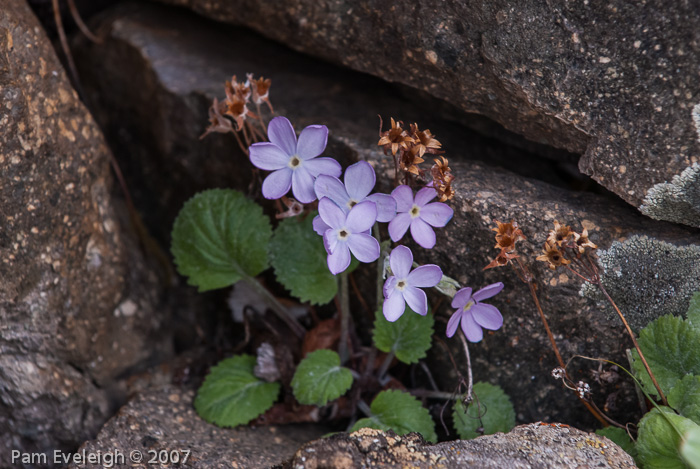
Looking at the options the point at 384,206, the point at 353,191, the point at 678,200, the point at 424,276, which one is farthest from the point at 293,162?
the point at 678,200

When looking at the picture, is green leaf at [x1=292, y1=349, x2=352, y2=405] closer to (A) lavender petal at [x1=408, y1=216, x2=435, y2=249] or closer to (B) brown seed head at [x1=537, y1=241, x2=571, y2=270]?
(A) lavender petal at [x1=408, y1=216, x2=435, y2=249]

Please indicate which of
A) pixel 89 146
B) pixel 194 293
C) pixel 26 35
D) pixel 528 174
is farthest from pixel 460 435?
pixel 26 35

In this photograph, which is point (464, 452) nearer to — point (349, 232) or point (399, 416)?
point (399, 416)

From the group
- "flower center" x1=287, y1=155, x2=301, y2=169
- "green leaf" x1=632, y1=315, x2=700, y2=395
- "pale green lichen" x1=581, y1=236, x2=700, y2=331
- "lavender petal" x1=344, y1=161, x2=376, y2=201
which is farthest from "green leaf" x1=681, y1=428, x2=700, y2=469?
"flower center" x1=287, y1=155, x2=301, y2=169

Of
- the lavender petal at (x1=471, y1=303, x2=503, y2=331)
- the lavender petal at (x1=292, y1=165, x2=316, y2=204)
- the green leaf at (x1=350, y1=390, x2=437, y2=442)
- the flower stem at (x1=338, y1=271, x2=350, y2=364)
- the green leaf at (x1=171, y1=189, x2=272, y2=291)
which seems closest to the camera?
the lavender petal at (x1=292, y1=165, x2=316, y2=204)

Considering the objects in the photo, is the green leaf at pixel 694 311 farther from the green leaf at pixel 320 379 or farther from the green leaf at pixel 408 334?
the green leaf at pixel 320 379

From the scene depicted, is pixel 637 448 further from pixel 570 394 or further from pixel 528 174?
pixel 528 174
